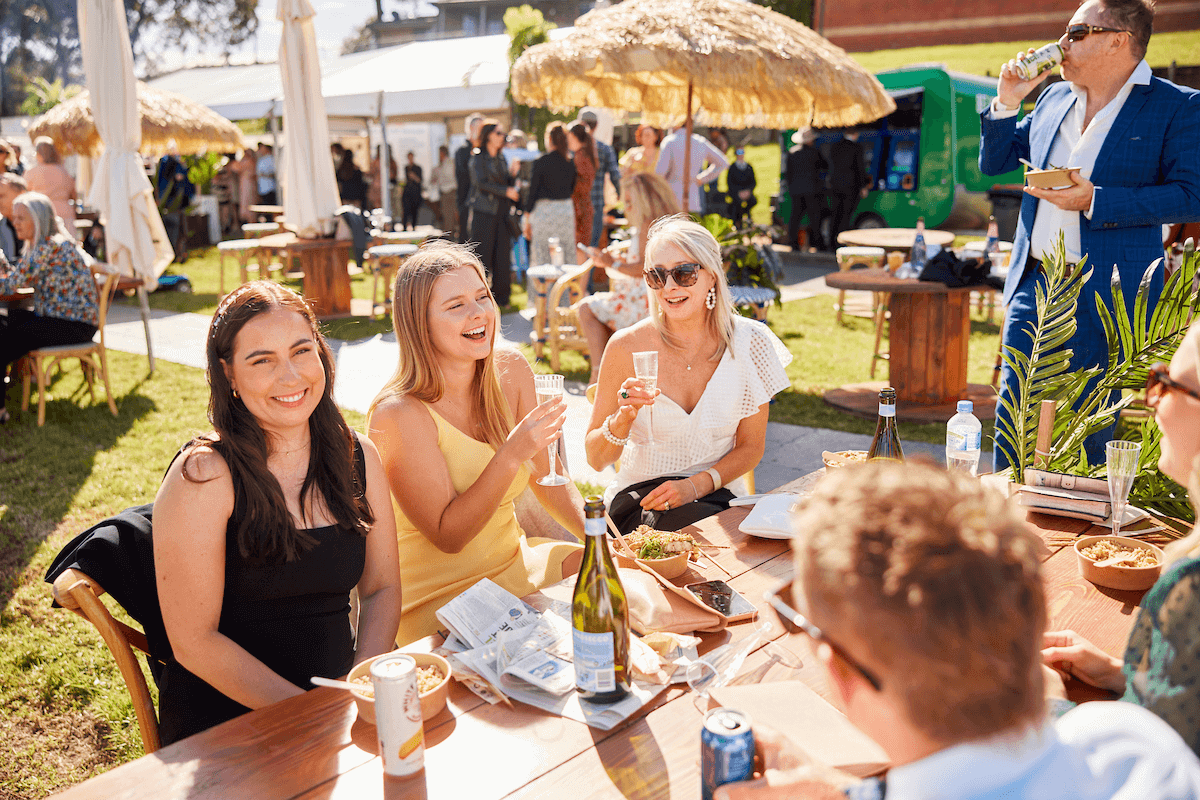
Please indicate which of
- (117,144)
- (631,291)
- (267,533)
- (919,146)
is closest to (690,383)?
(267,533)

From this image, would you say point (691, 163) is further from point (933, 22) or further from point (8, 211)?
point (933, 22)

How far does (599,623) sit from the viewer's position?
1.49 metres

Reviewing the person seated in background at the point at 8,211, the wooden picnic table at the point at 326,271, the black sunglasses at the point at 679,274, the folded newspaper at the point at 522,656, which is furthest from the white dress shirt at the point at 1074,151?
the wooden picnic table at the point at 326,271

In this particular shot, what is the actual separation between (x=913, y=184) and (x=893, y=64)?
14.2 meters

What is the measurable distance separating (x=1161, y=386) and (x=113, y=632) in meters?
2.00

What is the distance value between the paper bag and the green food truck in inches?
567

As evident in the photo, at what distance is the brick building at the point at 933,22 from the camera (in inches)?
1078

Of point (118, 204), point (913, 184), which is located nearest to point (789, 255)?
point (913, 184)

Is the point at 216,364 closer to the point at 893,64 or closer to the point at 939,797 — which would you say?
the point at 939,797

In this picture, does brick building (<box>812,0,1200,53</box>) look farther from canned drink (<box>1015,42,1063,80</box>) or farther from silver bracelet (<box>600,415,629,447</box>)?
silver bracelet (<box>600,415,629,447</box>)

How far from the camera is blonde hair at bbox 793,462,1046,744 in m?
0.80

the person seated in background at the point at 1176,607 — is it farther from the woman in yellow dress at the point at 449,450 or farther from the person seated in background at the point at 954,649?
the woman in yellow dress at the point at 449,450

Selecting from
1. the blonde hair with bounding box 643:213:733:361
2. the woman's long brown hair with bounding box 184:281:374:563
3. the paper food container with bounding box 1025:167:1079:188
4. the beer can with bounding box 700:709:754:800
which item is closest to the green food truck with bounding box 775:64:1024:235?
the paper food container with bounding box 1025:167:1079:188

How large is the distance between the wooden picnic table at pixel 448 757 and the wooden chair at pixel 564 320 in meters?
5.43
